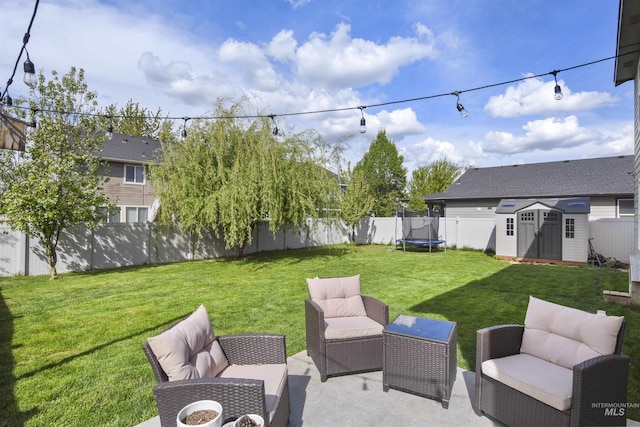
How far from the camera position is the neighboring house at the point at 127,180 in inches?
577

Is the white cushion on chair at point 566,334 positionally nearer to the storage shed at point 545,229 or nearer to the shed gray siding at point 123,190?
the storage shed at point 545,229

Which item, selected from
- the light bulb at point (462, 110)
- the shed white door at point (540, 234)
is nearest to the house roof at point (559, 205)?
the shed white door at point (540, 234)

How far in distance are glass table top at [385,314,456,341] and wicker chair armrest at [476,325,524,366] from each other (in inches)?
10.4

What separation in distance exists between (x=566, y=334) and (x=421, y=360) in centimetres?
109

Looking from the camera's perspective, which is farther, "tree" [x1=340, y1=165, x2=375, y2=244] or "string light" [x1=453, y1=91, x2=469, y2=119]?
"tree" [x1=340, y1=165, x2=375, y2=244]

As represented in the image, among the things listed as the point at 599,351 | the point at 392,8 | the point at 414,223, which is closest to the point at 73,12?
the point at 392,8

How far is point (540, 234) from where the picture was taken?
36.0 ft

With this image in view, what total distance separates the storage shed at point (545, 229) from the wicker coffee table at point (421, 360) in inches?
390

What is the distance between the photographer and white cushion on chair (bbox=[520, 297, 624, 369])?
229 centimetres

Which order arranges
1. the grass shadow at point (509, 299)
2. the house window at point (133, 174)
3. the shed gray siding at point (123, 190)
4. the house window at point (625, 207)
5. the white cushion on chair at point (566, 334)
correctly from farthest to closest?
the house window at point (133, 174)
the shed gray siding at point (123, 190)
the house window at point (625, 207)
the grass shadow at point (509, 299)
the white cushion on chair at point (566, 334)

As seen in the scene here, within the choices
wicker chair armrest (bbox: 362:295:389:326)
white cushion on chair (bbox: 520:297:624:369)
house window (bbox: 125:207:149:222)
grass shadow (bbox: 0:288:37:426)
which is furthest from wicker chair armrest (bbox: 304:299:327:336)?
house window (bbox: 125:207:149:222)

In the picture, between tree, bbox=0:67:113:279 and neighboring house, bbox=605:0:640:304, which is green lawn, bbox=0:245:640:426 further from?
tree, bbox=0:67:113:279

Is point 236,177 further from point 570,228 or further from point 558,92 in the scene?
point 570,228

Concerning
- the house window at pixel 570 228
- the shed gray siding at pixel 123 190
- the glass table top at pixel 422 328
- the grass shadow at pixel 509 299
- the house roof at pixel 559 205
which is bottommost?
the grass shadow at pixel 509 299
